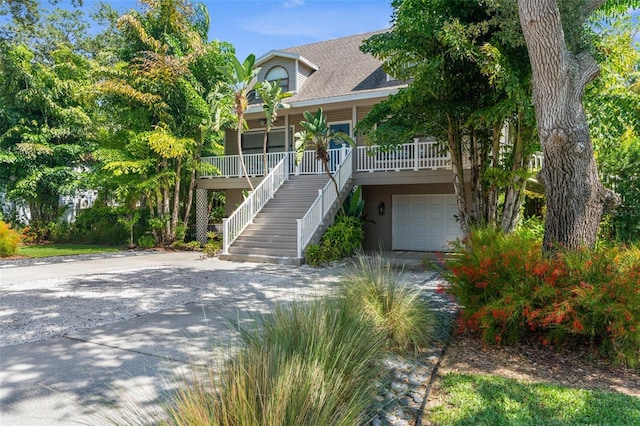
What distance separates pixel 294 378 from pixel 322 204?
9.80 m

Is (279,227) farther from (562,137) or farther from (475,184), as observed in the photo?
(562,137)

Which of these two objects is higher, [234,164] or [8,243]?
[234,164]

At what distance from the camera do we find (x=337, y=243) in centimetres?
1128

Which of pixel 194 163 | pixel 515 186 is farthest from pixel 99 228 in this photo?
pixel 515 186

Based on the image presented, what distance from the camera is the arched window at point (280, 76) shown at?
17.2 metres

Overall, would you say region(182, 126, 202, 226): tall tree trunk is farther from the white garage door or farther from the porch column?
the white garage door

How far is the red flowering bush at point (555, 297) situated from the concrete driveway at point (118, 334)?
191 cm

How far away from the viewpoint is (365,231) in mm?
14750

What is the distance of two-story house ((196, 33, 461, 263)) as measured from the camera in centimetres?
1210

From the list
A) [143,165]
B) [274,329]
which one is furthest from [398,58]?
[143,165]

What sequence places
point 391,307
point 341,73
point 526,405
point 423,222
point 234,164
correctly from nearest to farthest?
point 526,405, point 391,307, point 423,222, point 234,164, point 341,73

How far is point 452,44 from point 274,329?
6.13 m

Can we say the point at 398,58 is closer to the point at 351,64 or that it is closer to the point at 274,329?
the point at 274,329

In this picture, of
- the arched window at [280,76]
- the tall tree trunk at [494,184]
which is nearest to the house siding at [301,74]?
the arched window at [280,76]
